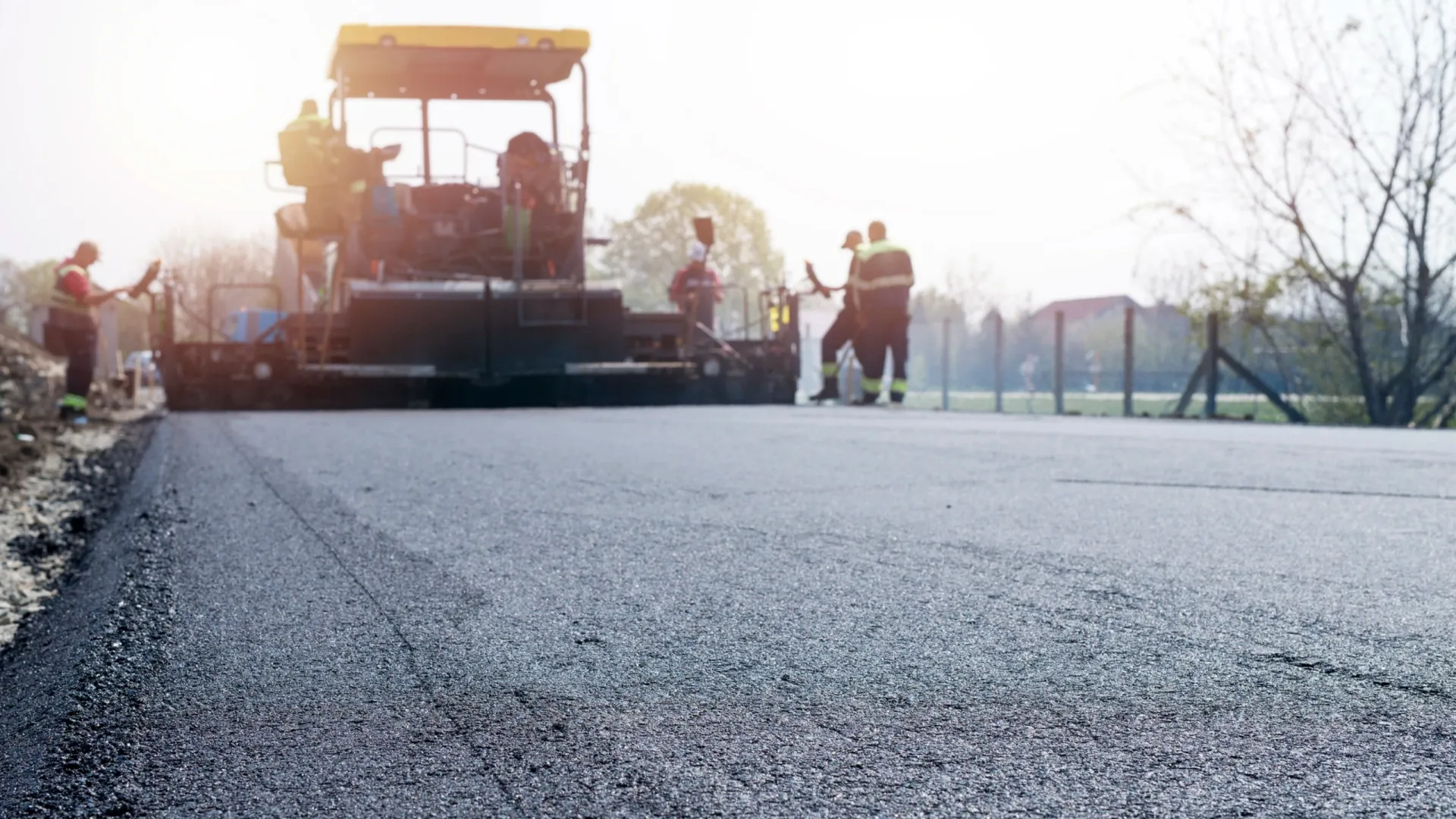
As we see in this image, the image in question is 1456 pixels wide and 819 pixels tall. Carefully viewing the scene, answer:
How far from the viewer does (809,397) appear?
58.5 feet

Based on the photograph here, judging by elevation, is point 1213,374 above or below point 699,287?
below

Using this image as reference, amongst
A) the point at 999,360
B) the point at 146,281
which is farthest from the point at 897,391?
the point at 146,281

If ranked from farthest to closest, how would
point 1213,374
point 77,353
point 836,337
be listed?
point 836,337 → point 1213,374 → point 77,353

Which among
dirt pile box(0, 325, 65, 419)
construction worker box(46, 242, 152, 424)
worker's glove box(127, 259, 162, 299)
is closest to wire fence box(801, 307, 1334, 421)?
worker's glove box(127, 259, 162, 299)

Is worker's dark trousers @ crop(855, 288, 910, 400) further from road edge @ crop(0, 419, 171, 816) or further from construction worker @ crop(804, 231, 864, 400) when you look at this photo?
road edge @ crop(0, 419, 171, 816)

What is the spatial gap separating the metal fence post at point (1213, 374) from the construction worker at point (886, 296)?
3.09 meters

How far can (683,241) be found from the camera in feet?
161

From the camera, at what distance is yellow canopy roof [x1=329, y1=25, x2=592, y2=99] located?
13.0 metres

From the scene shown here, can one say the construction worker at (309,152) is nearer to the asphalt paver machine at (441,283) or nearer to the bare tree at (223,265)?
the asphalt paver machine at (441,283)

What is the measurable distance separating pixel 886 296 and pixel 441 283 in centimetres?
478

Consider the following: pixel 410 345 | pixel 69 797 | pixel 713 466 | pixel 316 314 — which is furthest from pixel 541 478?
pixel 316 314

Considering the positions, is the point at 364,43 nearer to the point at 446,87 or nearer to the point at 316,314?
the point at 446,87

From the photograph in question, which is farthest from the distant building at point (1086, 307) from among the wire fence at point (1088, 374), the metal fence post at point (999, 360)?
the metal fence post at point (999, 360)

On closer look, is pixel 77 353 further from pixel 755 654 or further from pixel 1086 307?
pixel 1086 307
